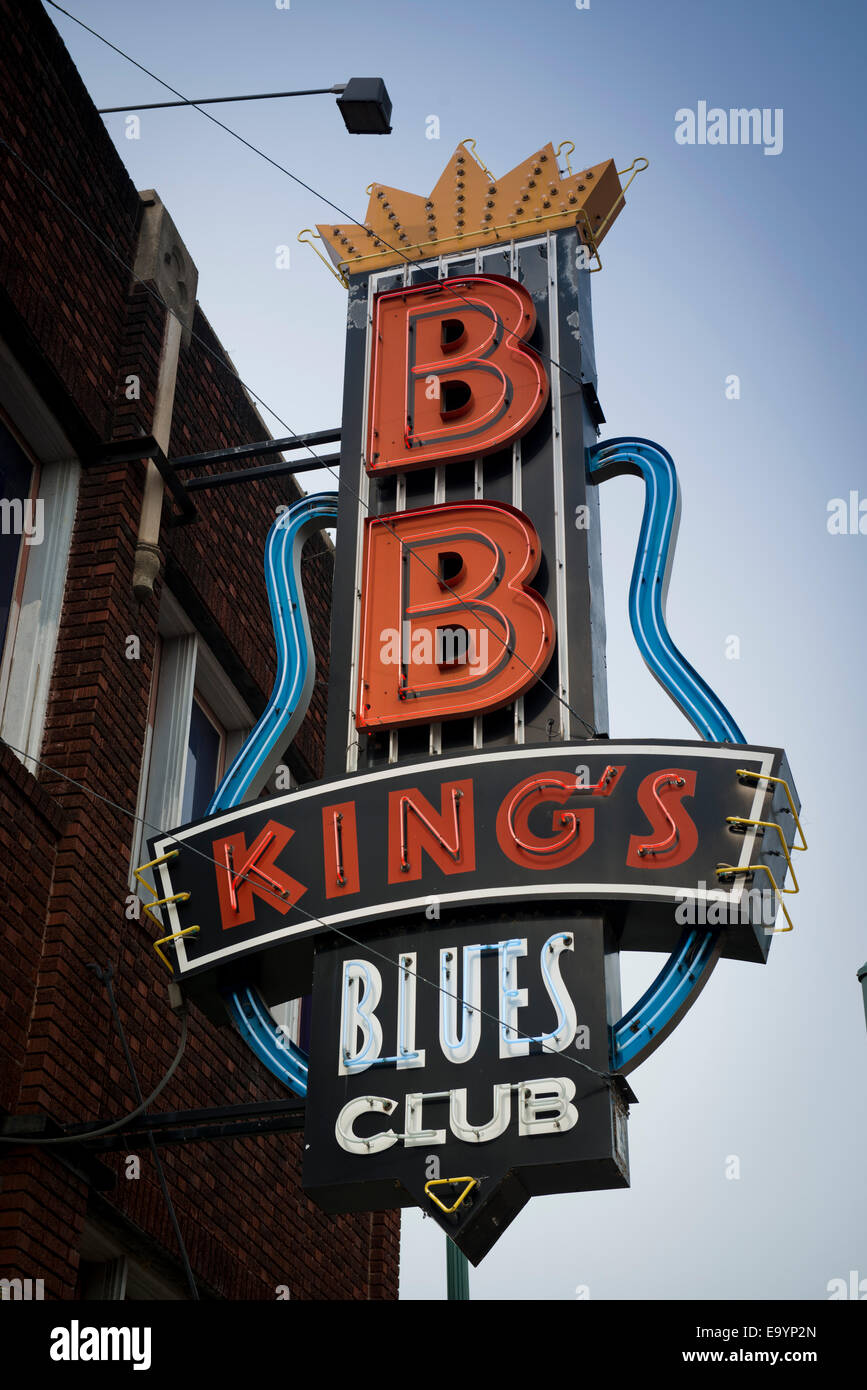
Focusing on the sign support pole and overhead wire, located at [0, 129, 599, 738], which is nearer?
overhead wire, located at [0, 129, 599, 738]

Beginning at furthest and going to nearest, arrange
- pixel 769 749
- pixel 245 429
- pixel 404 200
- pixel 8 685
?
pixel 245 429 < pixel 404 200 < pixel 8 685 < pixel 769 749

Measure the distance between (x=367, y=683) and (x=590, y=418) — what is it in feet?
7.63

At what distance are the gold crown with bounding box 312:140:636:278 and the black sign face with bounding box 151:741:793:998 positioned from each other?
4.16m

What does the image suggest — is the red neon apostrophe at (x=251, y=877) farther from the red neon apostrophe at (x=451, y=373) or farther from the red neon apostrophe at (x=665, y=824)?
the red neon apostrophe at (x=451, y=373)

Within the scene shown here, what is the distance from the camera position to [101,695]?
34.1 feet

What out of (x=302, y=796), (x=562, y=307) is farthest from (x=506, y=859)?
(x=562, y=307)

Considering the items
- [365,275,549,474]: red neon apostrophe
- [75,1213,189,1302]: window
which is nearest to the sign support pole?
[75,1213,189,1302]: window

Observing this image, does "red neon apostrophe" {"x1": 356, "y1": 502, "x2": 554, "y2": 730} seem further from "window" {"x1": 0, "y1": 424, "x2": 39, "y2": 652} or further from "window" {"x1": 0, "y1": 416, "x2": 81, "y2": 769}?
"window" {"x1": 0, "y1": 424, "x2": 39, "y2": 652}

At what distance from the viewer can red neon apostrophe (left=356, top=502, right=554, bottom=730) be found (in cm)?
961

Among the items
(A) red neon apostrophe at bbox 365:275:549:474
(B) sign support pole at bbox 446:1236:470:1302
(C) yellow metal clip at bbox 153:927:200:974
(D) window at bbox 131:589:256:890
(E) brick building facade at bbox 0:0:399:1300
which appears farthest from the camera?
(B) sign support pole at bbox 446:1236:470:1302

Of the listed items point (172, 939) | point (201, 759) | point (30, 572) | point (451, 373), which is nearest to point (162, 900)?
point (172, 939)

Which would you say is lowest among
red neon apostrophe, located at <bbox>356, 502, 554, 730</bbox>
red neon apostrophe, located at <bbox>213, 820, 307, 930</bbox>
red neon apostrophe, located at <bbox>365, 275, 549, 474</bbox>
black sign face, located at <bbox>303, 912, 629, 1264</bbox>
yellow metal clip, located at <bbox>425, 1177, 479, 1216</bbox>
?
yellow metal clip, located at <bbox>425, 1177, 479, 1216</bbox>

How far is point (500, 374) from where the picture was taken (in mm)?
10859
